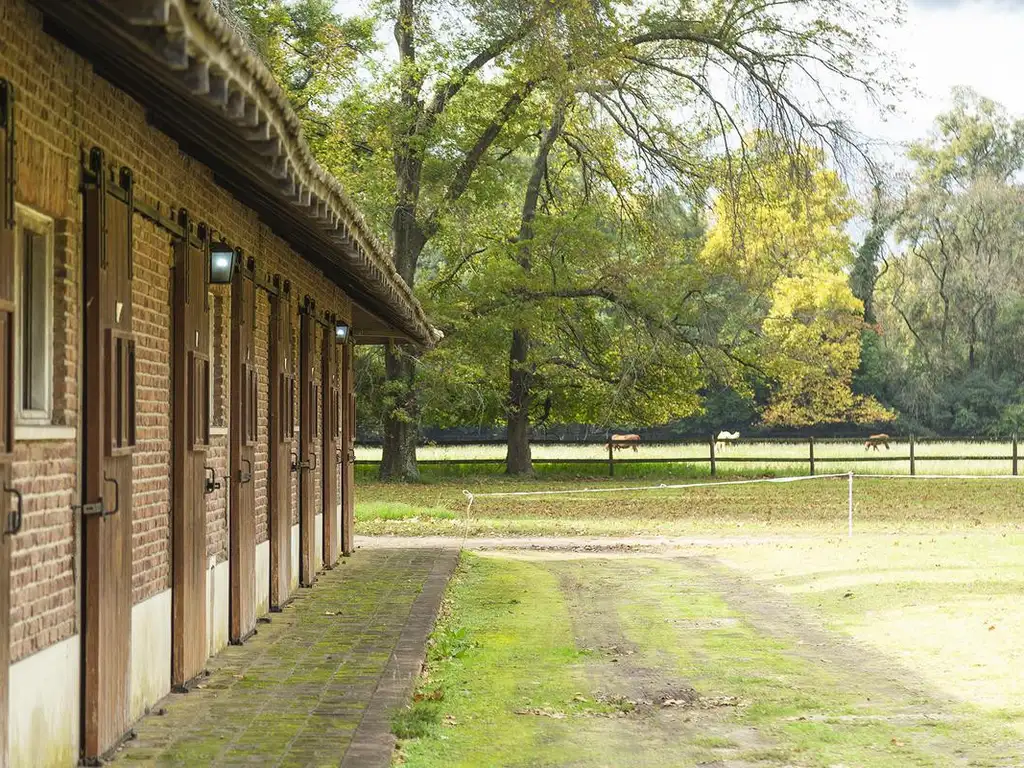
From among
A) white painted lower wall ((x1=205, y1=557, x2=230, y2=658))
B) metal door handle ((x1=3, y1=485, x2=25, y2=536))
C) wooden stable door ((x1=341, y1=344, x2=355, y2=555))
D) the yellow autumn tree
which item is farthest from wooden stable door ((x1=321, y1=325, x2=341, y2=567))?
the yellow autumn tree

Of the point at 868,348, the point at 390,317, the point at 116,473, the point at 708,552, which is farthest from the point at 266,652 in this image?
the point at 868,348

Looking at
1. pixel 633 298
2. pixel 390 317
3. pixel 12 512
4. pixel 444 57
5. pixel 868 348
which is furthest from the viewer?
pixel 868 348

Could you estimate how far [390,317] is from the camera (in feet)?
57.6

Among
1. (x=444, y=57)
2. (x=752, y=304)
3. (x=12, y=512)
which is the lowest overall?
(x=12, y=512)

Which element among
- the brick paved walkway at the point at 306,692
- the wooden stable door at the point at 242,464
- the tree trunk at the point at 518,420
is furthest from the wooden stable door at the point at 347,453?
the tree trunk at the point at 518,420

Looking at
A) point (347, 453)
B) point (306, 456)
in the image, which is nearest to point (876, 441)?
point (347, 453)

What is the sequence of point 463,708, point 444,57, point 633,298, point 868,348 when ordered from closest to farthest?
point 463,708 → point 444,57 → point 633,298 → point 868,348

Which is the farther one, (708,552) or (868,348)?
(868,348)

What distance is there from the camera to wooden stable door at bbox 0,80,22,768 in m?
5.29

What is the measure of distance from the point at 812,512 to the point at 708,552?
8414mm

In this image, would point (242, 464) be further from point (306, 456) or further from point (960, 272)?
point (960, 272)

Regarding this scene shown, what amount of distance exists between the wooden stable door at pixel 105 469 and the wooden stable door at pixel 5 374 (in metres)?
1.22

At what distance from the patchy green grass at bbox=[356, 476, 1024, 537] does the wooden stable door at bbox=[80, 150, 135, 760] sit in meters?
16.0

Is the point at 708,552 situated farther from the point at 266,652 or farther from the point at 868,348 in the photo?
the point at 868,348
